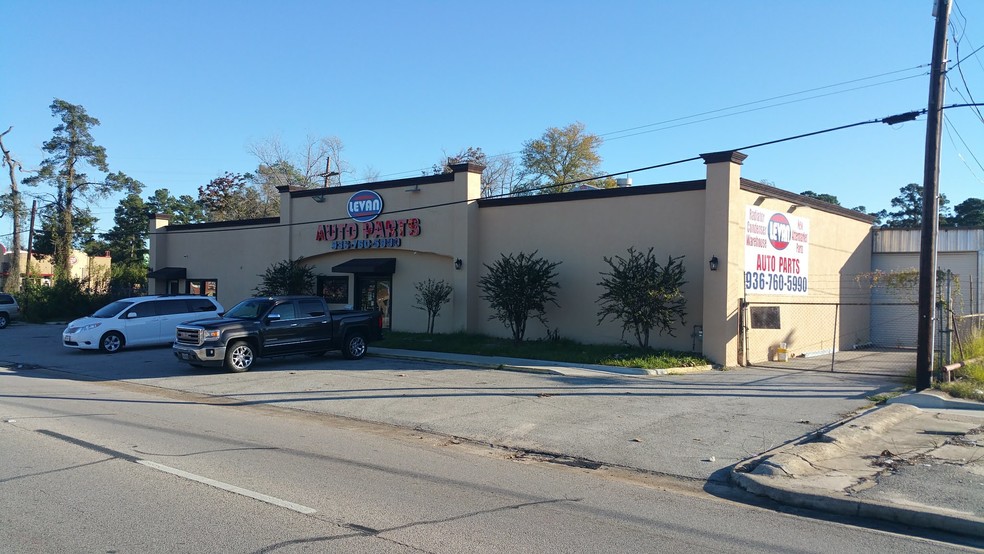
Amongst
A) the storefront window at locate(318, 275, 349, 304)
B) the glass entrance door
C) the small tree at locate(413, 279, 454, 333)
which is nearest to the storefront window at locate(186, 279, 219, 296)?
the storefront window at locate(318, 275, 349, 304)

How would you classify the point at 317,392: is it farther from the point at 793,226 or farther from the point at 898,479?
the point at 793,226

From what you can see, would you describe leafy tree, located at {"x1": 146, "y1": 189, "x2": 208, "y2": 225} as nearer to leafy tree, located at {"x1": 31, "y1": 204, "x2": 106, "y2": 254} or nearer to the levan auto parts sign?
leafy tree, located at {"x1": 31, "y1": 204, "x2": 106, "y2": 254}

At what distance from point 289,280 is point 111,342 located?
24.7 ft

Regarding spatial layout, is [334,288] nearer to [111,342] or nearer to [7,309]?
[111,342]

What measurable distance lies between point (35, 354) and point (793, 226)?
23.5 m

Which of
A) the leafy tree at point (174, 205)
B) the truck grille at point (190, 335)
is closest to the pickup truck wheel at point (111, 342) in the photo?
the truck grille at point (190, 335)

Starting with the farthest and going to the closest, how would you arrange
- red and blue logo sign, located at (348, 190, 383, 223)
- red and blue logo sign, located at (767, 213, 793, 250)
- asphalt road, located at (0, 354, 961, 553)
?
red and blue logo sign, located at (348, 190, 383, 223) → red and blue logo sign, located at (767, 213, 793, 250) → asphalt road, located at (0, 354, 961, 553)

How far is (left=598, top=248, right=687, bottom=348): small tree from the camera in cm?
1855

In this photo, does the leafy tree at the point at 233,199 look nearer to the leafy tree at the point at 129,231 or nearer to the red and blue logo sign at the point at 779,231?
the leafy tree at the point at 129,231

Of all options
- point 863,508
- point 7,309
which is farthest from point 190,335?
point 7,309

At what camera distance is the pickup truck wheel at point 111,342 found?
872 inches

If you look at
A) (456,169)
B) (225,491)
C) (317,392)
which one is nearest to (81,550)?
(225,491)

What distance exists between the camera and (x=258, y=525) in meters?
6.05

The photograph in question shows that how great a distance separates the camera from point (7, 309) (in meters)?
34.9
